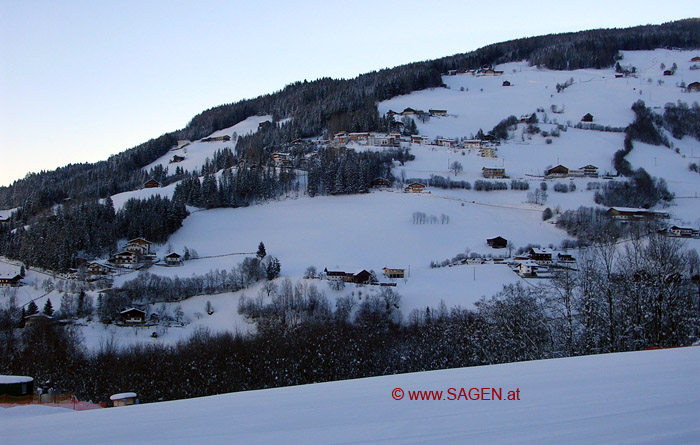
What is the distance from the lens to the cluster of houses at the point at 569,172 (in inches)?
2015

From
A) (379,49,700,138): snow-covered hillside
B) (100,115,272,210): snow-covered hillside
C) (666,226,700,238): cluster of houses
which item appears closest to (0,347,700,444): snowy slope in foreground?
(666,226,700,238): cluster of houses

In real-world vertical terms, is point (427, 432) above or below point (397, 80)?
below

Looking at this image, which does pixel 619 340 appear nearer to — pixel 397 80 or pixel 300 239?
pixel 300 239

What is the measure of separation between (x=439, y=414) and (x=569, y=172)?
52395mm

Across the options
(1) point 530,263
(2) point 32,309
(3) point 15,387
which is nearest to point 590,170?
(1) point 530,263

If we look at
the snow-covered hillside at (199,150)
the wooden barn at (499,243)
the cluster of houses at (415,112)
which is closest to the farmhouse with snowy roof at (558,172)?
the wooden barn at (499,243)

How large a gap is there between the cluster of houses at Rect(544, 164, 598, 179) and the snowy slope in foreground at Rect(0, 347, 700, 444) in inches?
1910

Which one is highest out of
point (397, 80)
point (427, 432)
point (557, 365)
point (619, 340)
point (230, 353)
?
point (397, 80)

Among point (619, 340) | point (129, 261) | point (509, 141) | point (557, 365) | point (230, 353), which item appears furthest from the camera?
point (509, 141)

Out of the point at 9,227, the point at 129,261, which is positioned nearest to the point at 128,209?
the point at 129,261

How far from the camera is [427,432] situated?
395 cm

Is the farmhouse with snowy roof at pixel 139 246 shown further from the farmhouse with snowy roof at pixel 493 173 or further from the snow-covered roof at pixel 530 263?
the farmhouse with snowy roof at pixel 493 173

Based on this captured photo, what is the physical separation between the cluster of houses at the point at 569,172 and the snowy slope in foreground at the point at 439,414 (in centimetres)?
4852

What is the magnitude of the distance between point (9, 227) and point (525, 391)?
5297 centimetres
